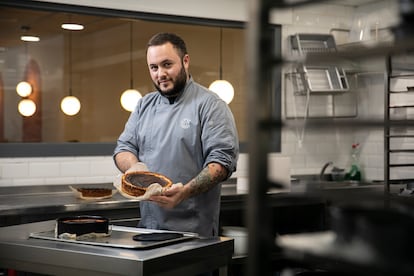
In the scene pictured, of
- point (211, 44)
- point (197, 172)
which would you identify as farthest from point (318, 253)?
point (211, 44)

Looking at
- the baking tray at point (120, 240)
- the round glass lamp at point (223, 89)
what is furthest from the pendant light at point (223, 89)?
the baking tray at point (120, 240)

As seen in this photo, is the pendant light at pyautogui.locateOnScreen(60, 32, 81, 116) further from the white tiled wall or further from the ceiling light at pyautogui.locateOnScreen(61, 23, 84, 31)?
the white tiled wall

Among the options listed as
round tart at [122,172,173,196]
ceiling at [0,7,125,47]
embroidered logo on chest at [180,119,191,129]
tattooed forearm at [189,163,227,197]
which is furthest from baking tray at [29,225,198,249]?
ceiling at [0,7,125,47]

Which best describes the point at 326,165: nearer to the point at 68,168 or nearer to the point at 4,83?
the point at 68,168

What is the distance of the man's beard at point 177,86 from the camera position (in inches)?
133

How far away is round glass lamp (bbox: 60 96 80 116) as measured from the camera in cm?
485

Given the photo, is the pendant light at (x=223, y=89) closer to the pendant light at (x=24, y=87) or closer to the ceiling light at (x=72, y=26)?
the ceiling light at (x=72, y=26)

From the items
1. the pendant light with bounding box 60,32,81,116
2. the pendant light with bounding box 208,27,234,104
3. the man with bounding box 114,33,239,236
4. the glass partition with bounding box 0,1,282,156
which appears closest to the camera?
the man with bounding box 114,33,239,236

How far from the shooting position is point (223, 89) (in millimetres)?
5445

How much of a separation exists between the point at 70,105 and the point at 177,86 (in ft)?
5.60

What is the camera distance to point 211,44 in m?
5.51

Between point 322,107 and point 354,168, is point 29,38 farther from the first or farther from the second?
point 354,168

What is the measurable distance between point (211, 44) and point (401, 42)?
4744 millimetres

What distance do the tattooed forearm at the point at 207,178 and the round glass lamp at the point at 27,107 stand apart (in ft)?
6.58
